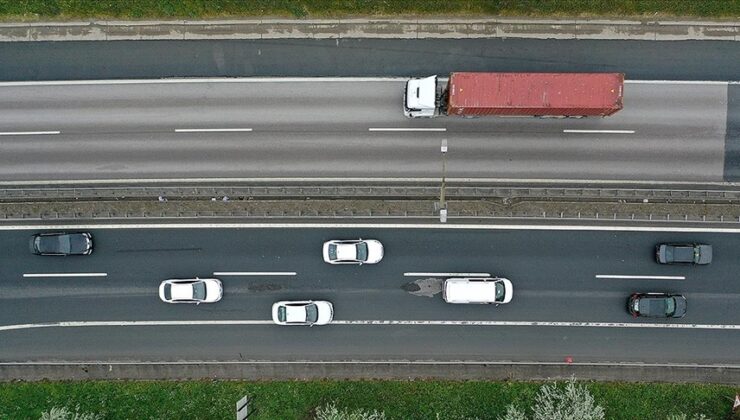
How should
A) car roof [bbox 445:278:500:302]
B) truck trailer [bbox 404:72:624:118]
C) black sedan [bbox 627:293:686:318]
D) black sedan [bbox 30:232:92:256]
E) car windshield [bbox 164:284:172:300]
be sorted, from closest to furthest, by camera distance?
truck trailer [bbox 404:72:624:118], car roof [bbox 445:278:500:302], black sedan [bbox 627:293:686:318], car windshield [bbox 164:284:172:300], black sedan [bbox 30:232:92:256]

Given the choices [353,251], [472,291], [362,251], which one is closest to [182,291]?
[353,251]

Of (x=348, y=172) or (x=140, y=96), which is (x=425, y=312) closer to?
(x=348, y=172)

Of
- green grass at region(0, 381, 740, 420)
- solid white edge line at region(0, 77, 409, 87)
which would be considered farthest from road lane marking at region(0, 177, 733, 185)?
green grass at region(0, 381, 740, 420)

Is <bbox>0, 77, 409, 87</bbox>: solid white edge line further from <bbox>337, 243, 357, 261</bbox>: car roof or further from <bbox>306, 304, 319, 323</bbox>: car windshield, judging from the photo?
<bbox>306, 304, 319, 323</bbox>: car windshield

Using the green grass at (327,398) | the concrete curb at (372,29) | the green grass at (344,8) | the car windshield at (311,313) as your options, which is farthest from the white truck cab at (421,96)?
the green grass at (327,398)

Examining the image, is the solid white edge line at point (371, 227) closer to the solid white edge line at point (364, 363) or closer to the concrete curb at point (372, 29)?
the solid white edge line at point (364, 363)

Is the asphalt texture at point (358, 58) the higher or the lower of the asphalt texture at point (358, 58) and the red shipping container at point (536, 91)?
the higher

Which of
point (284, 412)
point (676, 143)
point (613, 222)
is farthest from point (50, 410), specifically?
point (676, 143)

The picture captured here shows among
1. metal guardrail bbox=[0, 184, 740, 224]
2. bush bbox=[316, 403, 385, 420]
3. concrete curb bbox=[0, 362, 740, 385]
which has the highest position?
metal guardrail bbox=[0, 184, 740, 224]
